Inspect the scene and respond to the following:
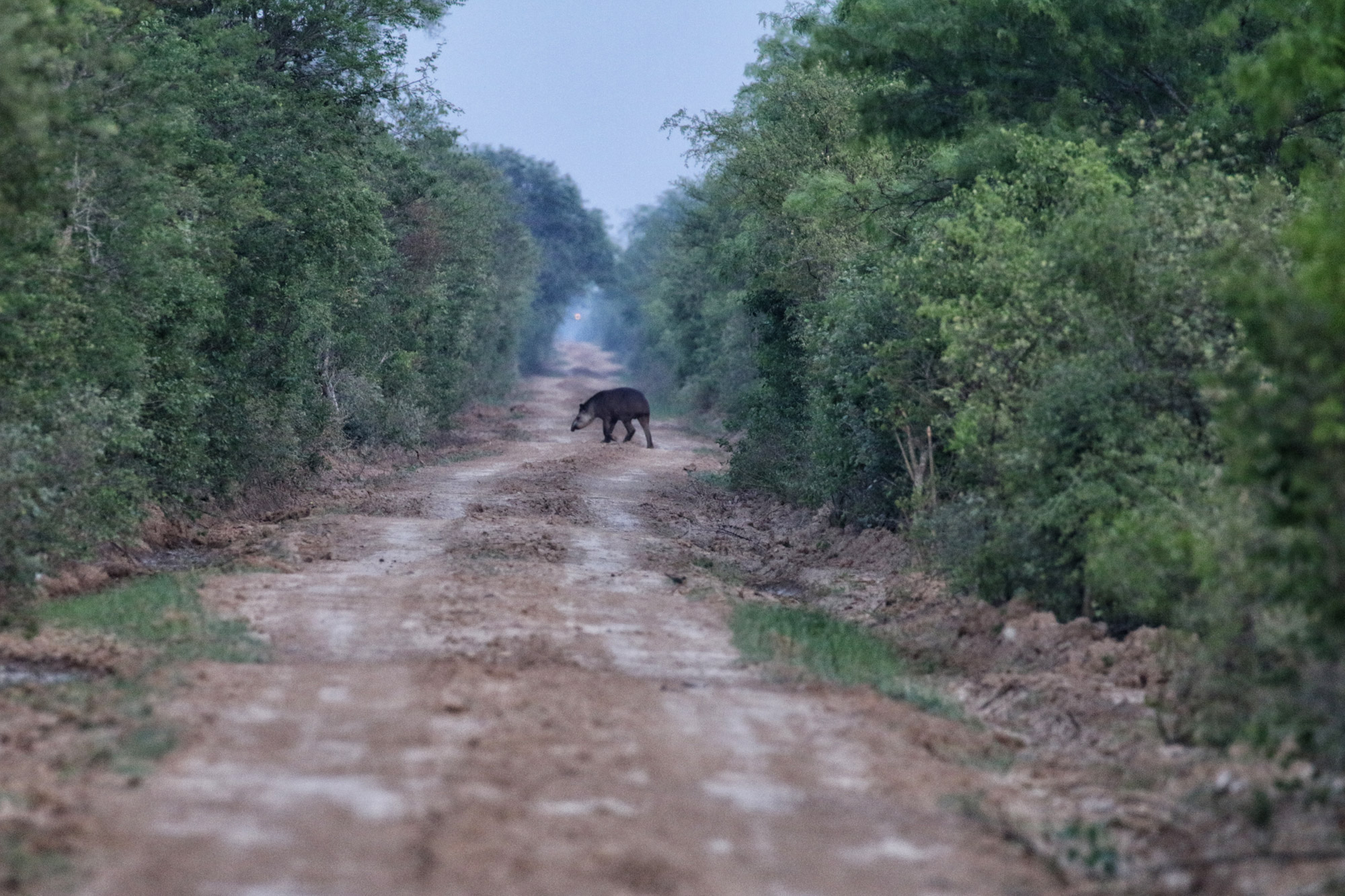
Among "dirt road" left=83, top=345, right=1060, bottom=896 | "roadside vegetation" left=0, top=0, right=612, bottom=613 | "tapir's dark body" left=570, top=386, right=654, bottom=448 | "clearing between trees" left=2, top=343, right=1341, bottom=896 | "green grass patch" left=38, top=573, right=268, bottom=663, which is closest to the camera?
"dirt road" left=83, top=345, right=1060, bottom=896

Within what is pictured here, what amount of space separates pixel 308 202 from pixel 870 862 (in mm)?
18632

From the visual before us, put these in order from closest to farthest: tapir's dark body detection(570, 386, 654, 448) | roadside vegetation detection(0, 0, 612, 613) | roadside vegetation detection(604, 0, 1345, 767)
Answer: roadside vegetation detection(604, 0, 1345, 767), roadside vegetation detection(0, 0, 612, 613), tapir's dark body detection(570, 386, 654, 448)

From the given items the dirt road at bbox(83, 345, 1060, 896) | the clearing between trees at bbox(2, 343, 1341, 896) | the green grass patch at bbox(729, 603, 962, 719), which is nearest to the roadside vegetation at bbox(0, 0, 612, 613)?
the clearing between trees at bbox(2, 343, 1341, 896)

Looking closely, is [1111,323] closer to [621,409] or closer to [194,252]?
[194,252]

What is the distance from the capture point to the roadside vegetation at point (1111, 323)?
280 inches

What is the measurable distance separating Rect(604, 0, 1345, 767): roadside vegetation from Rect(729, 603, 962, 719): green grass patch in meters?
1.32

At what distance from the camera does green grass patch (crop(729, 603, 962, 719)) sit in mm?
11586

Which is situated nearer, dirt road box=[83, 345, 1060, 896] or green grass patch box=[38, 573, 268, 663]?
dirt road box=[83, 345, 1060, 896]

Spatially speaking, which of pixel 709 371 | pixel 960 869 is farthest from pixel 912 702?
pixel 709 371

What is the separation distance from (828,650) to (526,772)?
624cm

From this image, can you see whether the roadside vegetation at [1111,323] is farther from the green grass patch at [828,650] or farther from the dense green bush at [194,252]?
the dense green bush at [194,252]

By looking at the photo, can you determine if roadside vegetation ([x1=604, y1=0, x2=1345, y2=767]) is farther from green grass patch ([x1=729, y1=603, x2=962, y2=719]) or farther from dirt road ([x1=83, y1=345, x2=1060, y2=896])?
dirt road ([x1=83, y1=345, x2=1060, y2=896])

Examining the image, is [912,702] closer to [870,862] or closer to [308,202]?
[870,862]

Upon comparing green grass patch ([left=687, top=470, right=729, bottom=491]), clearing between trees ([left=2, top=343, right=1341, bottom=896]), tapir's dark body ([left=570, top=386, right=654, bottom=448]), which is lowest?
green grass patch ([left=687, top=470, right=729, bottom=491])
